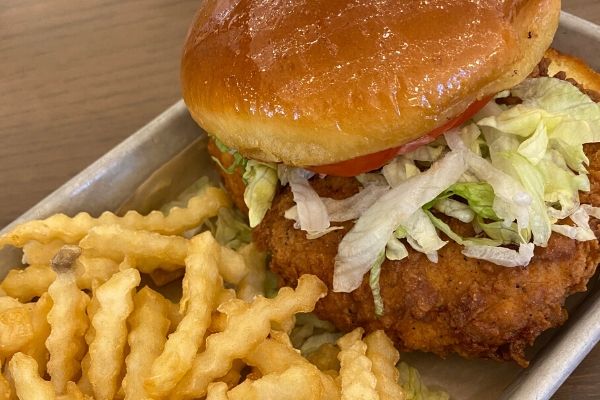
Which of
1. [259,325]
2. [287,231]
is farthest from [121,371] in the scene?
[287,231]

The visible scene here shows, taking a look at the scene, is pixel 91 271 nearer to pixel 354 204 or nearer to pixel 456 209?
pixel 354 204

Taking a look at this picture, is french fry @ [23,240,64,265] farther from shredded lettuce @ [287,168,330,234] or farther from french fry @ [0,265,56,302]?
shredded lettuce @ [287,168,330,234]

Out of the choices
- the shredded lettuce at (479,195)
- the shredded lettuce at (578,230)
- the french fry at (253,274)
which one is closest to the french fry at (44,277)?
the french fry at (253,274)

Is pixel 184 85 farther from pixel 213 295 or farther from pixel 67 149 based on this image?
pixel 67 149

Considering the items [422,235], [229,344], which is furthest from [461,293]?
[229,344]

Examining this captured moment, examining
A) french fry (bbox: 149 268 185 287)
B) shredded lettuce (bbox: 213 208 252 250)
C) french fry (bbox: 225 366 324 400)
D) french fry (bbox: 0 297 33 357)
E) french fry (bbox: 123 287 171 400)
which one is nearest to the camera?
french fry (bbox: 225 366 324 400)

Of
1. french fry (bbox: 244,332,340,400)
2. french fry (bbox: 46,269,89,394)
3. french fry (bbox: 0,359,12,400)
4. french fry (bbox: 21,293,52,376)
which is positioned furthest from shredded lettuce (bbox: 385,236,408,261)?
french fry (bbox: 0,359,12,400)
